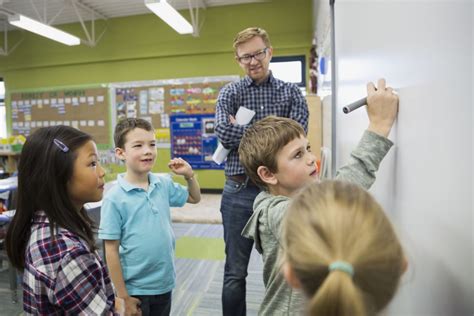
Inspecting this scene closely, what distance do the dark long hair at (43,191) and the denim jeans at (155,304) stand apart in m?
0.47

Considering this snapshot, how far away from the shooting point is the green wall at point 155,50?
544 cm

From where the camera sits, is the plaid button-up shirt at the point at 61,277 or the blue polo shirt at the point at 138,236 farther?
the blue polo shirt at the point at 138,236

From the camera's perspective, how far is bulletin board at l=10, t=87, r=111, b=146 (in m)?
6.33

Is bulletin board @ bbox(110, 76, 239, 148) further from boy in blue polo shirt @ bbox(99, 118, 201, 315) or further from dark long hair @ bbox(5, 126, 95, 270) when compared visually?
dark long hair @ bbox(5, 126, 95, 270)

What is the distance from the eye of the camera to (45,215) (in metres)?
0.86

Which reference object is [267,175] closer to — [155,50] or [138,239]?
[138,239]

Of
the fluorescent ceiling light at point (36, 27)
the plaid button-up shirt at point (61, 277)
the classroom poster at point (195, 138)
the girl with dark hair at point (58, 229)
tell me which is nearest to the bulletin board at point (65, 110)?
the fluorescent ceiling light at point (36, 27)

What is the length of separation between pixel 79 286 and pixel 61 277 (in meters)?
0.05

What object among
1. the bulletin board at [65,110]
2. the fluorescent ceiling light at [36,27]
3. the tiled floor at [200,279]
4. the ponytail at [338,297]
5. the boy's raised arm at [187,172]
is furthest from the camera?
the bulletin board at [65,110]

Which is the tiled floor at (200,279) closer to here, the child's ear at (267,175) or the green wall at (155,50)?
the child's ear at (267,175)

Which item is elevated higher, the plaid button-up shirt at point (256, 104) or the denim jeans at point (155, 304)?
the plaid button-up shirt at point (256, 104)

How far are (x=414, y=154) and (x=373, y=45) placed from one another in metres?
0.50

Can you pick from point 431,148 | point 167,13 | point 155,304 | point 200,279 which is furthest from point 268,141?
point 167,13

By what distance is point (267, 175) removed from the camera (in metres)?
0.95
